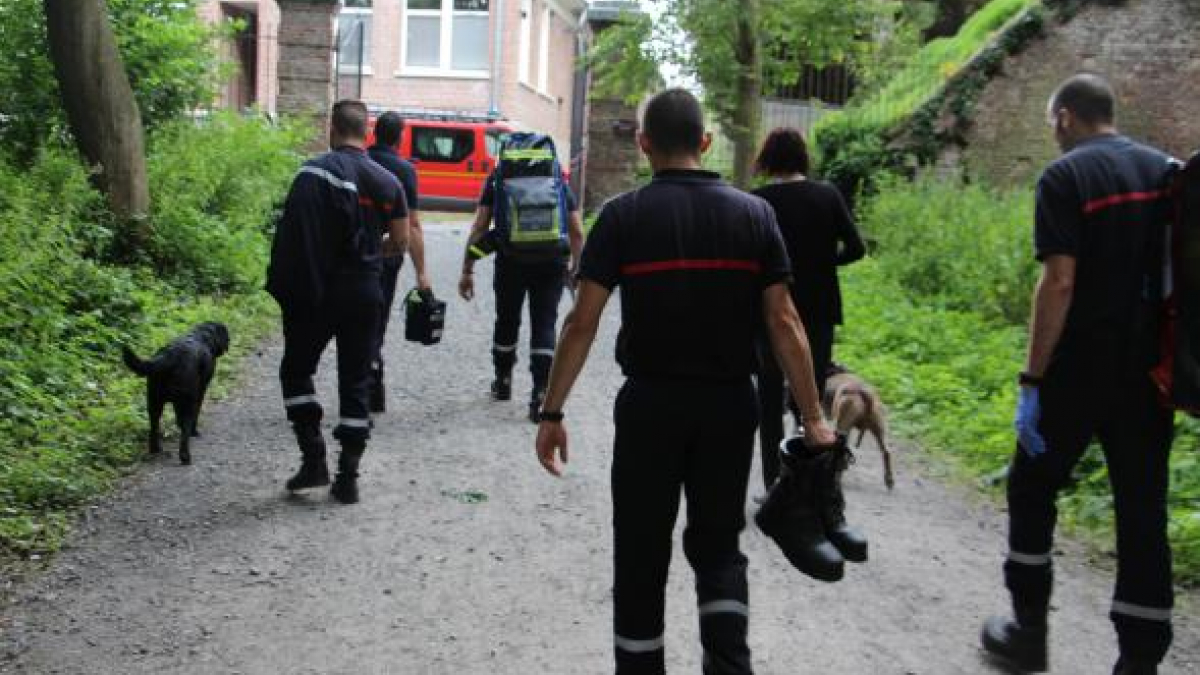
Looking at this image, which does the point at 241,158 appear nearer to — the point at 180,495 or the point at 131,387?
the point at 131,387

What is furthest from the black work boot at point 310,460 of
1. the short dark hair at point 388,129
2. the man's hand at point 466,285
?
the man's hand at point 466,285

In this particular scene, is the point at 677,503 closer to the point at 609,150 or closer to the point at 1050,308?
the point at 1050,308

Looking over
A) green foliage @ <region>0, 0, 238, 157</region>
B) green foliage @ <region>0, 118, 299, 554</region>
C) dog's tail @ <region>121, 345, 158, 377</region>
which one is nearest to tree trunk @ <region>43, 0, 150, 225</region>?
green foliage @ <region>0, 118, 299, 554</region>

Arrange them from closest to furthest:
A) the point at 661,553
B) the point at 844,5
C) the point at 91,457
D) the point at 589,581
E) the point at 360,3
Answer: the point at 661,553 → the point at 589,581 → the point at 91,457 → the point at 844,5 → the point at 360,3

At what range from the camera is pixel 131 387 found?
9273 mm

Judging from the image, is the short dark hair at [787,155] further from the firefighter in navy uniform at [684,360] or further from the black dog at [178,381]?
the black dog at [178,381]

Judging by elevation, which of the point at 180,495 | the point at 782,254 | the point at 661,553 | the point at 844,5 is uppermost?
the point at 844,5

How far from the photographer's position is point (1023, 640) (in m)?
4.91

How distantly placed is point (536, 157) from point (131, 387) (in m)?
3.22

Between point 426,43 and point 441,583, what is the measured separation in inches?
1147

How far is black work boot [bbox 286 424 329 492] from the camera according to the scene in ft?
23.2

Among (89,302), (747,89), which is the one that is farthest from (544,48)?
(89,302)

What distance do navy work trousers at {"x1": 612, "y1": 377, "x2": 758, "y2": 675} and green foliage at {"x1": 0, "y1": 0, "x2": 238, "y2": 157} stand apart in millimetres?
11111

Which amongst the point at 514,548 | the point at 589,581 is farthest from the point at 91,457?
the point at 589,581
